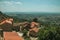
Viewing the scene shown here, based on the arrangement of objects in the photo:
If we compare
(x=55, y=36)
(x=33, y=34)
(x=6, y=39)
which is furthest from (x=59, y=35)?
(x=33, y=34)

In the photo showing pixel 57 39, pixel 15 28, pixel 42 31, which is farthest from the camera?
pixel 15 28

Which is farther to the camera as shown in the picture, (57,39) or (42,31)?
(42,31)

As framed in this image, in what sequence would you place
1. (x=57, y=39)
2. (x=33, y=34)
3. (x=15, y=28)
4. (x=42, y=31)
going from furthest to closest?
(x=15, y=28), (x=33, y=34), (x=42, y=31), (x=57, y=39)

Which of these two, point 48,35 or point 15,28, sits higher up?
point 48,35

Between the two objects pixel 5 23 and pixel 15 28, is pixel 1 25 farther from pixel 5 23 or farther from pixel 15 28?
pixel 15 28

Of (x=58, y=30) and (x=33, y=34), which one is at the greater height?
(x=58, y=30)

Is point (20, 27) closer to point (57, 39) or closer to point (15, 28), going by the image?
point (15, 28)

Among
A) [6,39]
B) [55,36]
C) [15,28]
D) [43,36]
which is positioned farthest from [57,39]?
[15,28]

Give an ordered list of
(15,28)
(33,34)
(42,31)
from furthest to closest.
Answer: (15,28)
(33,34)
(42,31)

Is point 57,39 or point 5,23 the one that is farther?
point 5,23
